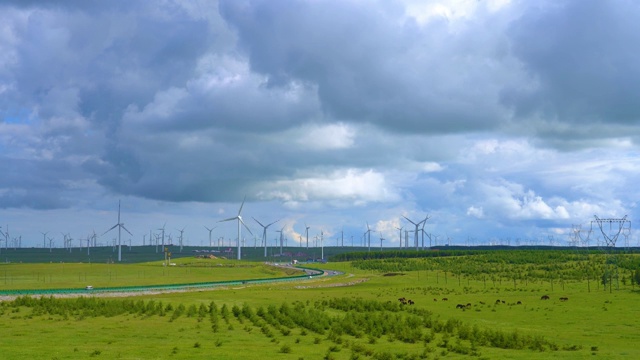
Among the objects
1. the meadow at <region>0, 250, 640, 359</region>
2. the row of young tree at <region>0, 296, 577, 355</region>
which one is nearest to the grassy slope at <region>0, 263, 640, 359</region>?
the meadow at <region>0, 250, 640, 359</region>

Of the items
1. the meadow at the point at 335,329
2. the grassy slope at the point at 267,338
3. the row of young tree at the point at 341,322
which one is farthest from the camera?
the row of young tree at the point at 341,322

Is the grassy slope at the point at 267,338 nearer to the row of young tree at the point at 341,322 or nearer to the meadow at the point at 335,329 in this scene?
the meadow at the point at 335,329

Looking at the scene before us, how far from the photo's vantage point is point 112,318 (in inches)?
2840

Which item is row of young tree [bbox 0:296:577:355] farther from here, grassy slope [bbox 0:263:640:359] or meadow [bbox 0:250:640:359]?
grassy slope [bbox 0:263:640:359]

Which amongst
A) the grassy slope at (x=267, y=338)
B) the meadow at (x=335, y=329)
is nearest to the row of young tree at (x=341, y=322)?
the meadow at (x=335, y=329)

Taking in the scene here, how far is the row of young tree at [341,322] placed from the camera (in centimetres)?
5216

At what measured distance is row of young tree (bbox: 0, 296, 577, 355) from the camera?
52.2 m

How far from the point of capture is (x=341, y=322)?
6419cm

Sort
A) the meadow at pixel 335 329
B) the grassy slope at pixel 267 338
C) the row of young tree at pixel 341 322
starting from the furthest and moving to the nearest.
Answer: the row of young tree at pixel 341 322, the meadow at pixel 335 329, the grassy slope at pixel 267 338

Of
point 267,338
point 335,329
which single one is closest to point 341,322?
point 335,329

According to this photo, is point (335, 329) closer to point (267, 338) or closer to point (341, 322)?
point (341, 322)

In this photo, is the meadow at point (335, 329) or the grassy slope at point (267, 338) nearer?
the grassy slope at point (267, 338)

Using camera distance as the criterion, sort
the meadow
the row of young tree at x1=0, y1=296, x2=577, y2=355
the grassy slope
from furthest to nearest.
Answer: the row of young tree at x1=0, y1=296, x2=577, y2=355
the meadow
the grassy slope

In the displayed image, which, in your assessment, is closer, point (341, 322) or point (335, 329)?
point (335, 329)
